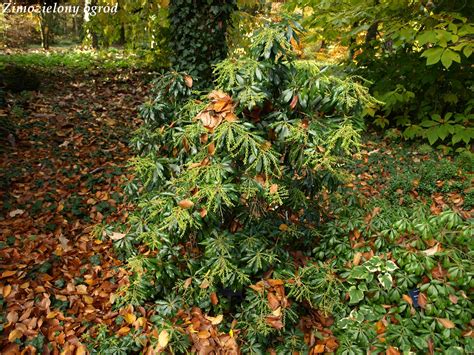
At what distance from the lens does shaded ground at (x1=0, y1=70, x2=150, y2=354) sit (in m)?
2.88

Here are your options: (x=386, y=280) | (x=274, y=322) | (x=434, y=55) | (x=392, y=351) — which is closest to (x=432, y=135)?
(x=434, y=55)

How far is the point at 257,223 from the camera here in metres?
2.71

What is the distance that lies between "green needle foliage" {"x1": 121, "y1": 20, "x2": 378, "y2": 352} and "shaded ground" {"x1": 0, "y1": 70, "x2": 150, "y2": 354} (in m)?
0.54

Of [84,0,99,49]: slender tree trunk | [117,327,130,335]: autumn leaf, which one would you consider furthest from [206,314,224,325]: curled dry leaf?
[84,0,99,49]: slender tree trunk

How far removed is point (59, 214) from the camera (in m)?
3.98

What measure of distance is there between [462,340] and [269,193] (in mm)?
1573

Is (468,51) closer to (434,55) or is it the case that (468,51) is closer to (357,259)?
(434,55)

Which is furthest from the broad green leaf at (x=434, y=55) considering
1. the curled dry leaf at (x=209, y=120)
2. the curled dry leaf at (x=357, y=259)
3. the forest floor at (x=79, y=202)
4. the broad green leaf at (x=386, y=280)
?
the curled dry leaf at (x=209, y=120)

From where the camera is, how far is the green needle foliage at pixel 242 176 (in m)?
Answer: 2.35

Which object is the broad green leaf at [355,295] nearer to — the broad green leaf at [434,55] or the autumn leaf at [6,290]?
the autumn leaf at [6,290]

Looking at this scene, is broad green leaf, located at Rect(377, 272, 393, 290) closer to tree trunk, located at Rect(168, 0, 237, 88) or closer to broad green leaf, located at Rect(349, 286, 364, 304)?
broad green leaf, located at Rect(349, 286, 364, 304)

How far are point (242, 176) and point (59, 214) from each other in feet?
8.18

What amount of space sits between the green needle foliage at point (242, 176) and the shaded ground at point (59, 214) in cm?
54

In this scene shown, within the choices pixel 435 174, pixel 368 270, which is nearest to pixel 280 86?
pixel 368 270
